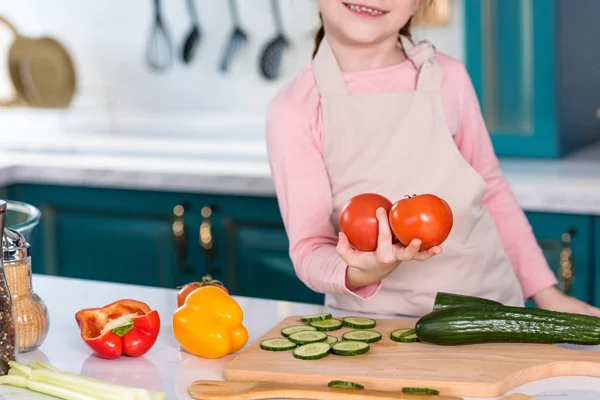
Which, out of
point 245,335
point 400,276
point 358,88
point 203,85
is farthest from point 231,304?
point 203,85

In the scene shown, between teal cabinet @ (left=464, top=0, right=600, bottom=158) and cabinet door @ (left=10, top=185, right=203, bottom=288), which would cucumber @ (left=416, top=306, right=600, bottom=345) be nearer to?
teal cabinet @ (left=464, top=0, right=600, bottom=158)

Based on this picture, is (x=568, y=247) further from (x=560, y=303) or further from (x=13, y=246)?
(x=13, y=246)

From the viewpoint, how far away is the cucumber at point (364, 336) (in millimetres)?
1382

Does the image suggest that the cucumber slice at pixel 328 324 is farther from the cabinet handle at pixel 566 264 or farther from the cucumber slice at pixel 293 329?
the cabinet handle at pixel 566 264

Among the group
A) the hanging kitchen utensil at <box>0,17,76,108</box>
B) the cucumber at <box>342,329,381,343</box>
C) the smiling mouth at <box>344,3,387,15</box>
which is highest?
the smiling mouth at <box>344,3,387,15</box>

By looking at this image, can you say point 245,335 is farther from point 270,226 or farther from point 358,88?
point 270,226

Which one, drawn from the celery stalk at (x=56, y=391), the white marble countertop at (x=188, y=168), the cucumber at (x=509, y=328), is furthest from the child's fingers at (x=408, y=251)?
the white marble countertop at (x=188, y=168)

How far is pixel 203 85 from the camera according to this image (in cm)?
343

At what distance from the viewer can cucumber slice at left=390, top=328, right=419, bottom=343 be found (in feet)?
4.55

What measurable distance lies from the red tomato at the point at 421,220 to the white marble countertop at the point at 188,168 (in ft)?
3.61

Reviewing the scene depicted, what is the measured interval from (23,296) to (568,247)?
144 cm

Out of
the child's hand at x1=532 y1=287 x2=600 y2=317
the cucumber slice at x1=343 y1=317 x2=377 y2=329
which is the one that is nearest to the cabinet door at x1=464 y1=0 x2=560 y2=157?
the child's hand at x1=532 y1=287 x2=600 y2=317

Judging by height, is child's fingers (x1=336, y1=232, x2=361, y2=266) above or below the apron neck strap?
below

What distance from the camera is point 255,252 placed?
2721mm
